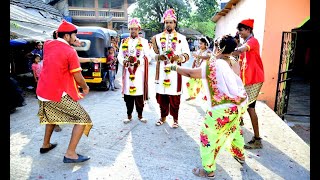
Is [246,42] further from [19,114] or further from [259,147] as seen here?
[19,114]

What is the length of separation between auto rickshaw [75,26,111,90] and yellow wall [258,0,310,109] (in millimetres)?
5068

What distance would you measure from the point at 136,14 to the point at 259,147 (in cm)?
3514

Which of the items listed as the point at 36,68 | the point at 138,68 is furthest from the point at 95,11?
the point at 138,68

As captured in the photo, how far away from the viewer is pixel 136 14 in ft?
122

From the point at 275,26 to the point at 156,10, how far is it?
3086 centimetres

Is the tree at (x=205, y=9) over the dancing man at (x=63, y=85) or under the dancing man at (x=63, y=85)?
over

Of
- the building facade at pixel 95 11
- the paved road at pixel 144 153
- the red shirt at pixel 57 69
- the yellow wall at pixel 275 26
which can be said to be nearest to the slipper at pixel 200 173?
the paved road at pixel 144 153

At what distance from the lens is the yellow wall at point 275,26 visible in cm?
692

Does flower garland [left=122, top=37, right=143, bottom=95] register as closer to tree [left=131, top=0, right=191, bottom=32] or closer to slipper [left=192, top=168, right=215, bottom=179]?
slipper [left=192, top=168, right=215, bottom=179]

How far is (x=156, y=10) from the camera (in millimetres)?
36375

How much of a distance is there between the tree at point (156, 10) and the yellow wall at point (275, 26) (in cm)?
2995

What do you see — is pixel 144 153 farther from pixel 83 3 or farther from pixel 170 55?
pixel 83 3

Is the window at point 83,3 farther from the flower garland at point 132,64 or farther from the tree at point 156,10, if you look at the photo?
the flower garland at point 132,64

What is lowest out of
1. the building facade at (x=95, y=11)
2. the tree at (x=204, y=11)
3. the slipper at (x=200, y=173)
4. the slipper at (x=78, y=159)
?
the slipper at (x=200, y=173)
